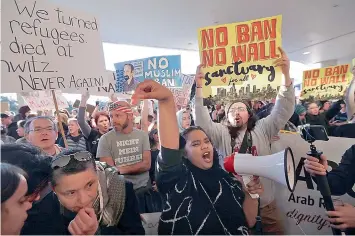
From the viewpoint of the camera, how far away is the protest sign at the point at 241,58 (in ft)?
8.09

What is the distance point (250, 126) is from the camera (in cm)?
222

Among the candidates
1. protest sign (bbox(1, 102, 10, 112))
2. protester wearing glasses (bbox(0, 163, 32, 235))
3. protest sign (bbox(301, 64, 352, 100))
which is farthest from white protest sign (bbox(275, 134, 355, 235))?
protest sign (bbox(1, 102, 10, 112))

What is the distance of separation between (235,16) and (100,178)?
5785 millimetres

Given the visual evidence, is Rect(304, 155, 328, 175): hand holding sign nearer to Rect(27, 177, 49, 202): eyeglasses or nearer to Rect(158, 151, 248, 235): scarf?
Rect(158, 151, 248, 235): scarf

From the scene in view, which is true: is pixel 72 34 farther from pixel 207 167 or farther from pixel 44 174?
pixel 207 167

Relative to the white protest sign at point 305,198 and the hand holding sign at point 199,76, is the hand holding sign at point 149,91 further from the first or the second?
the hand holding sign at point 199,76

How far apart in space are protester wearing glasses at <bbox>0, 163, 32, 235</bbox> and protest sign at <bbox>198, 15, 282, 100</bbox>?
70.1 inches

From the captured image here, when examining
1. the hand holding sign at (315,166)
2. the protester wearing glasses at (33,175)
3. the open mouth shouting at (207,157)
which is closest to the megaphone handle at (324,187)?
the hand holding sign at (315,166)

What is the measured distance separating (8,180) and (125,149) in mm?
1602

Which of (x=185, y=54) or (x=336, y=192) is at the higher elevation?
(x=185, y=54)

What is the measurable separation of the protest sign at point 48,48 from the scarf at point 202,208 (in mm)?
882

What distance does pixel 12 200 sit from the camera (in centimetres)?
94

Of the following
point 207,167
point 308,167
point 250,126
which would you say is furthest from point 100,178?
point 250,126

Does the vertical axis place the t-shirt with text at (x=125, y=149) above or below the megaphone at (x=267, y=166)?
below
